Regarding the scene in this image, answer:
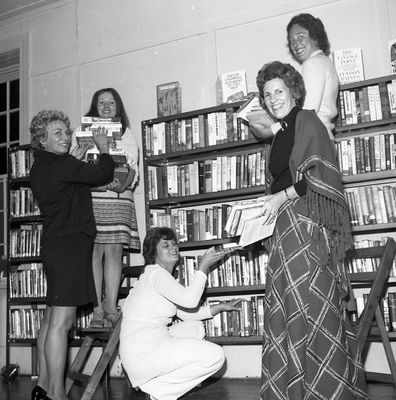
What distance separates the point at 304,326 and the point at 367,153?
4.96 ft

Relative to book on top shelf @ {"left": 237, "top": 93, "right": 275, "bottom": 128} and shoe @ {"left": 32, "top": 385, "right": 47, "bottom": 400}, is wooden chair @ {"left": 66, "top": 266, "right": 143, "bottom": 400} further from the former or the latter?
book on top shelf @ {"left": 237, "top": 93, "right": 275, "bottom": 128}

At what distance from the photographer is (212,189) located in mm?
3641

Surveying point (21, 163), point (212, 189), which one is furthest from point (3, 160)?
point (212, 189)

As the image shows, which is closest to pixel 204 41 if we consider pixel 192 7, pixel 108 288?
pixel 192 7

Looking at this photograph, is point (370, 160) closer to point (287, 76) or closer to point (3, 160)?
point (287, 76)

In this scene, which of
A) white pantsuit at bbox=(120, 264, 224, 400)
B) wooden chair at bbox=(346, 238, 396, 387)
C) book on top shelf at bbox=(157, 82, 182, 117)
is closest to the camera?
wooden chair at bbox=(346, 238, 396, 387)

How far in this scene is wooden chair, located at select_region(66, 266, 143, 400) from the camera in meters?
2.99

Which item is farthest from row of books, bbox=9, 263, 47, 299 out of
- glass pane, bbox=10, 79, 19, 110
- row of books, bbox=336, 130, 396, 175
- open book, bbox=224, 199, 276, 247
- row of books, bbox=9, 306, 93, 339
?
row of books, bbox=336, 130, 396, 175

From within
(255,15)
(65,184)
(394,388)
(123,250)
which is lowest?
(394,388)

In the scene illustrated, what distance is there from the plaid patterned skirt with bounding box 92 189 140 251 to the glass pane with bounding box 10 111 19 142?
1.95 m

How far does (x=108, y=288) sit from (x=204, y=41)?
199 centimetres

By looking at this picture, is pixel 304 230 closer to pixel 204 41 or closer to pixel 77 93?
pixel 204 41

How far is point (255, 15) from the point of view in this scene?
3977 mm

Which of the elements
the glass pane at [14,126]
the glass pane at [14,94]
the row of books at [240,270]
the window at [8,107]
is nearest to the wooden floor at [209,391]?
the row of books at [240,270]
